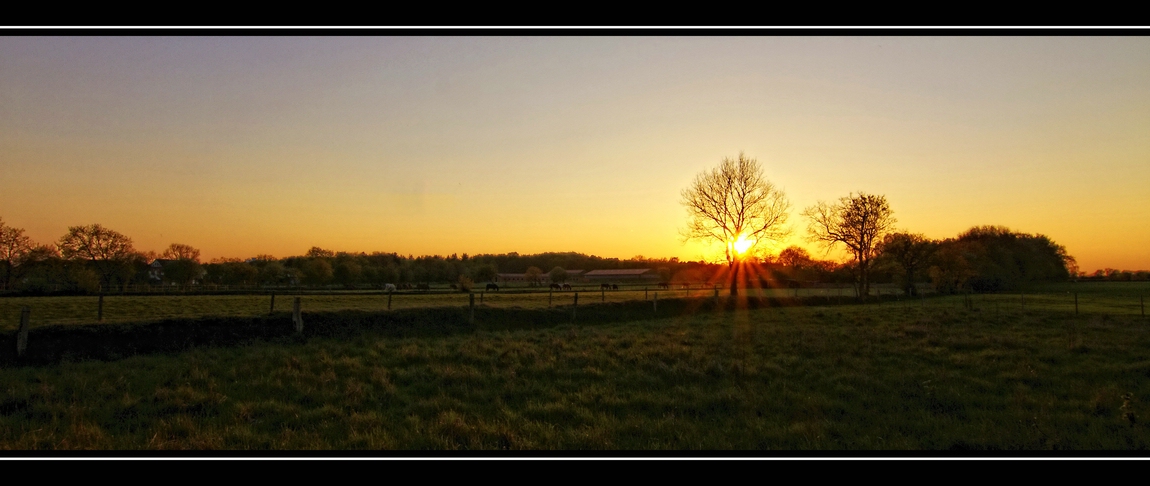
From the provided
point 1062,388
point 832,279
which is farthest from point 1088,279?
point 1062,388

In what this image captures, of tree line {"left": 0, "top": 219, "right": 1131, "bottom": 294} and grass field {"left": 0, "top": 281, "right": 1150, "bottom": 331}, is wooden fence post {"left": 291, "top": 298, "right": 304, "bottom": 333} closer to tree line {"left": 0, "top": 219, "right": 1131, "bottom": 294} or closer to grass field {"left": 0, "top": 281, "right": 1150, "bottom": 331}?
grass field {"left": 0, "top": 281, "right": 1150, "bottom": 331}

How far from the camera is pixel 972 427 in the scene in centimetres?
776

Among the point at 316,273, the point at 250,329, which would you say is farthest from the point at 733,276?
the point at 316,273

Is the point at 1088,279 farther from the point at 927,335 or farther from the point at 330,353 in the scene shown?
the point at 330,353

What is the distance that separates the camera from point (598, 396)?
9781 millimetres

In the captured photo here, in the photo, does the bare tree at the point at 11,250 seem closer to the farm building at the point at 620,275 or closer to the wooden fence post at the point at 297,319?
the wooden fence post at the point at 297,319

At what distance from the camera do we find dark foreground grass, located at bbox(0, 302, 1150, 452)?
7.25 m

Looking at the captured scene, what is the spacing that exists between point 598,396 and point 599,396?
18 millimetres

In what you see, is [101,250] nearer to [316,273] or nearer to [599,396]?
[316,273]

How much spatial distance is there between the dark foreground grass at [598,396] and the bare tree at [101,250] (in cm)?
6572

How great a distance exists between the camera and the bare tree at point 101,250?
63.0 metres

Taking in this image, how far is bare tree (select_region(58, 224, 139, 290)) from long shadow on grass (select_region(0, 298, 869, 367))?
61966 millimetres
